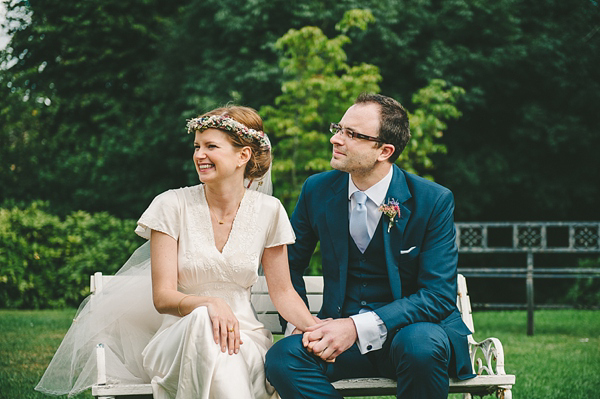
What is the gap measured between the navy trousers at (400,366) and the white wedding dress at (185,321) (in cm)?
15

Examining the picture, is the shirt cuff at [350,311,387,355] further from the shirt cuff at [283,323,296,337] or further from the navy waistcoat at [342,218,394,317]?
the shirt cuff at [283,323,296,337]

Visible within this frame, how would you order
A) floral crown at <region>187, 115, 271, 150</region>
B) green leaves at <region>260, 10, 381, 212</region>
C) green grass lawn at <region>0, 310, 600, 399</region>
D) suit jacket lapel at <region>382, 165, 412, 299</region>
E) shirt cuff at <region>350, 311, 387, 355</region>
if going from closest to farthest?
shirt cuff at <region>350, 311, 387, 355</region>, floral crown at <region>187, 115, 271, 150</region>, suit jacket lapel at <region>382, 165, 412, 299</region>, green grass lawn at <region>0, 310, 600, 399</region>, green leaves at <region>260, 10, 381, 212</region>

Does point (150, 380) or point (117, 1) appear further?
point (117, 1)

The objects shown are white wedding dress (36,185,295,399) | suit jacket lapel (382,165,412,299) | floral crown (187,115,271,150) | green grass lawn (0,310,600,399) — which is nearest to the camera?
white wedding dress (36,185,295,399)

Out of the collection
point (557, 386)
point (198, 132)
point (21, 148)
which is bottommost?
point (557, 386)

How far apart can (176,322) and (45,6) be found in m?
18.1

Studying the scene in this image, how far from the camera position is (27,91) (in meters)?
18.5

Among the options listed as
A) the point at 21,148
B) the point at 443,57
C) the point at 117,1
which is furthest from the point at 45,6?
the point at 443,57

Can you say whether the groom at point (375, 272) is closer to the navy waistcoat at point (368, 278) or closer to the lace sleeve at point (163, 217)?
the navy waistcoat at point (368, 278)

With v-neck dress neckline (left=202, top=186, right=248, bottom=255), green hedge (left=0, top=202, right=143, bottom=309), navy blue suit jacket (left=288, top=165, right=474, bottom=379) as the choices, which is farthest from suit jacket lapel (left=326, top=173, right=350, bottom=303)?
green hedge (left=0, top=202, right=143, bottom=309)

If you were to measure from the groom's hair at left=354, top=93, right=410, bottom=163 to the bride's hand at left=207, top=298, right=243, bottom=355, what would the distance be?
1233 millimetres

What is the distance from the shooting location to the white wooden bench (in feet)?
10.9

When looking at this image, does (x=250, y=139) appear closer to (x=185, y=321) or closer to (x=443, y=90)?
(x=185, y=321)

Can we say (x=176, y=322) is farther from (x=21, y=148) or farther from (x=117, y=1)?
(x=117, y=1)
